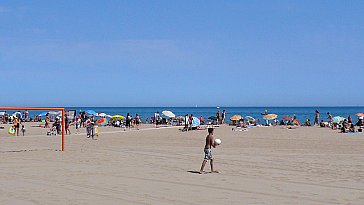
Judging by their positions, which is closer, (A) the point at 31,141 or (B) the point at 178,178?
(B) the point at 178,178

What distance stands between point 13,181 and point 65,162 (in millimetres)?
3921

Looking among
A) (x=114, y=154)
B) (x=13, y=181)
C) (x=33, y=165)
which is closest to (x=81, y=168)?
(x=33, y=165)

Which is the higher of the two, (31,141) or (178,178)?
(31,141)

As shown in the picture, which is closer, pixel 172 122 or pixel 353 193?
pixel 353 193

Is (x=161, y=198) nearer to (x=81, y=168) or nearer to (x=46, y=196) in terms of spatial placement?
(x=46, y=196)

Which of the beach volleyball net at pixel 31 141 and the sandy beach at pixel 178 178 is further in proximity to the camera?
the beach volleyball net at pixel 31 141

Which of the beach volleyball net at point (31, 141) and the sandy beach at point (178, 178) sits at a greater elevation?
the beach volleyball net at point (31, 141)

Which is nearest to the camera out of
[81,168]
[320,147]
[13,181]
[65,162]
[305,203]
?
[305,203]

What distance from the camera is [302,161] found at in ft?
50.3

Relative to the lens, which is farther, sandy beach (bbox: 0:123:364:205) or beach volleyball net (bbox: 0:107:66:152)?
beach volleyball net (bbox: 0:107:66:152)

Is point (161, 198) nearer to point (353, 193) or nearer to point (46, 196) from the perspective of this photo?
point (46, 196)

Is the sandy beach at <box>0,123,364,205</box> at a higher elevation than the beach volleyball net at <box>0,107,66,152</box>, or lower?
lower

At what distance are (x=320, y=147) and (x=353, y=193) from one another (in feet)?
37.7

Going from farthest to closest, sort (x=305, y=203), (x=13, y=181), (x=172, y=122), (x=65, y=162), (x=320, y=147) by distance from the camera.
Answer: (x=172, y=122) < (x=320, y=147) < (x=65, y=162) < (x=13, y=181) < (x=305, y=203)
